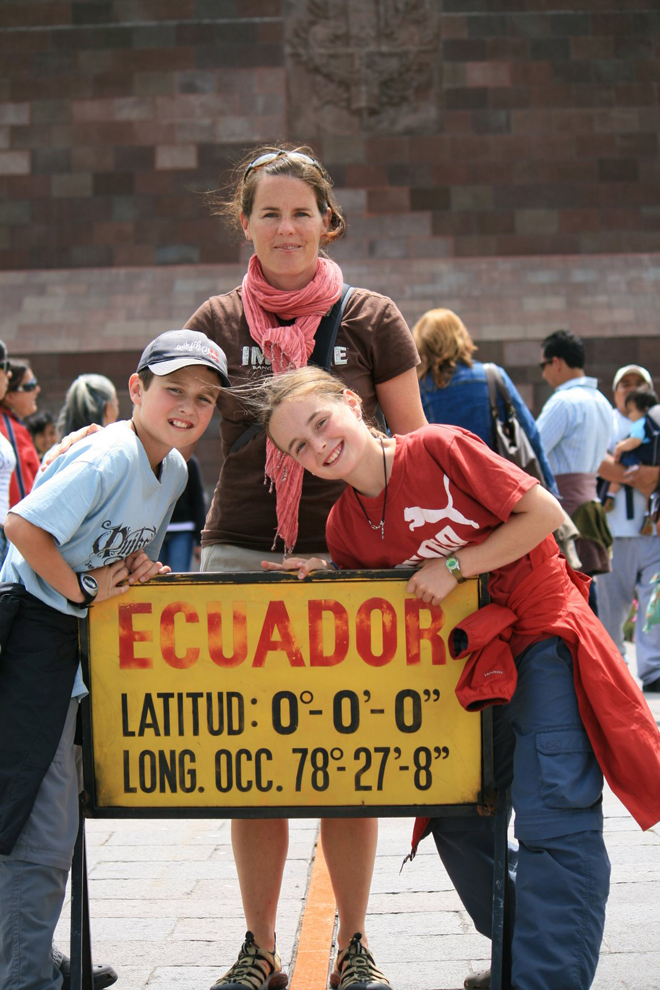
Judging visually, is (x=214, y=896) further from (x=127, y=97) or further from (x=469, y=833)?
(x=127, y=97)

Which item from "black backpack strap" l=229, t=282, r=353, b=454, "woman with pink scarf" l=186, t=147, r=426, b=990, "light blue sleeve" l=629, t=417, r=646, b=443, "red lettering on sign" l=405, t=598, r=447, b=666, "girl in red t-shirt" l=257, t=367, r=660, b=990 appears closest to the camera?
"girl in red t-shirt" l=257, t=367, r=660, b=990

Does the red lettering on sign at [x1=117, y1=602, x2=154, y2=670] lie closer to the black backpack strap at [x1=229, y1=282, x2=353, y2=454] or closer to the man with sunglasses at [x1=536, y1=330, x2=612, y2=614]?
the black backpack strap at [x1=229, y1=282, x2=353, y2=454]

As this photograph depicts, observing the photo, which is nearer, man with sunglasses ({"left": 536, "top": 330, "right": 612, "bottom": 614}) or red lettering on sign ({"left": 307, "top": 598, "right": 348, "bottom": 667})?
red lettering on sign ({"left": 307, "top": 598, "right": 348, "bottom": 667})

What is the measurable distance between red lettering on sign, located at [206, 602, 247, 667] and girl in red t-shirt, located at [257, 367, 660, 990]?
176 mm

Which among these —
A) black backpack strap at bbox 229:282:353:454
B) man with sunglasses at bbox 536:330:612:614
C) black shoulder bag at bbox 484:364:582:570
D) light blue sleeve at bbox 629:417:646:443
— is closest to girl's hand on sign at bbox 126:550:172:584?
black backpack strap at bbox 229:282:353:454

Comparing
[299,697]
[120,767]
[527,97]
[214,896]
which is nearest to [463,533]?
[299,697]

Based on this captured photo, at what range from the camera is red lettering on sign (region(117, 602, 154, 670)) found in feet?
8.88

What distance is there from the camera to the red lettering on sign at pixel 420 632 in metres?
2.67

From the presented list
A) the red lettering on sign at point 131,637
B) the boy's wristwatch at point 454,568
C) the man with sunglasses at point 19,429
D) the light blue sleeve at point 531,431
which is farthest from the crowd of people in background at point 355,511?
the man with sunglasses at point 19,429

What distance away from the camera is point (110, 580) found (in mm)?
2695

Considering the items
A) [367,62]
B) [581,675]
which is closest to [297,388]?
[581,675]

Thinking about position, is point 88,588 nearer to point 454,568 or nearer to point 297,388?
point 297,388

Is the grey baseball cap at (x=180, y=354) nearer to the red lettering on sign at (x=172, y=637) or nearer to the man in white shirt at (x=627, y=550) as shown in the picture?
the red lettering on sign at (x=172, y=637)

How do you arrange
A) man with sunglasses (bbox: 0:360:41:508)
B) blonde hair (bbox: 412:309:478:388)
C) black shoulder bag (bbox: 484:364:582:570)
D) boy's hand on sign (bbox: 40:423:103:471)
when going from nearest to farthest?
1. boy's hand on sign (bbox: 40:423:103:471)
2. black shoulder bag (bbox: 484:364:582:570)
3. blonde hair (bbox: 412:309:478:388)
4. man with sunglasses (bbox: 0:360:41:508)
